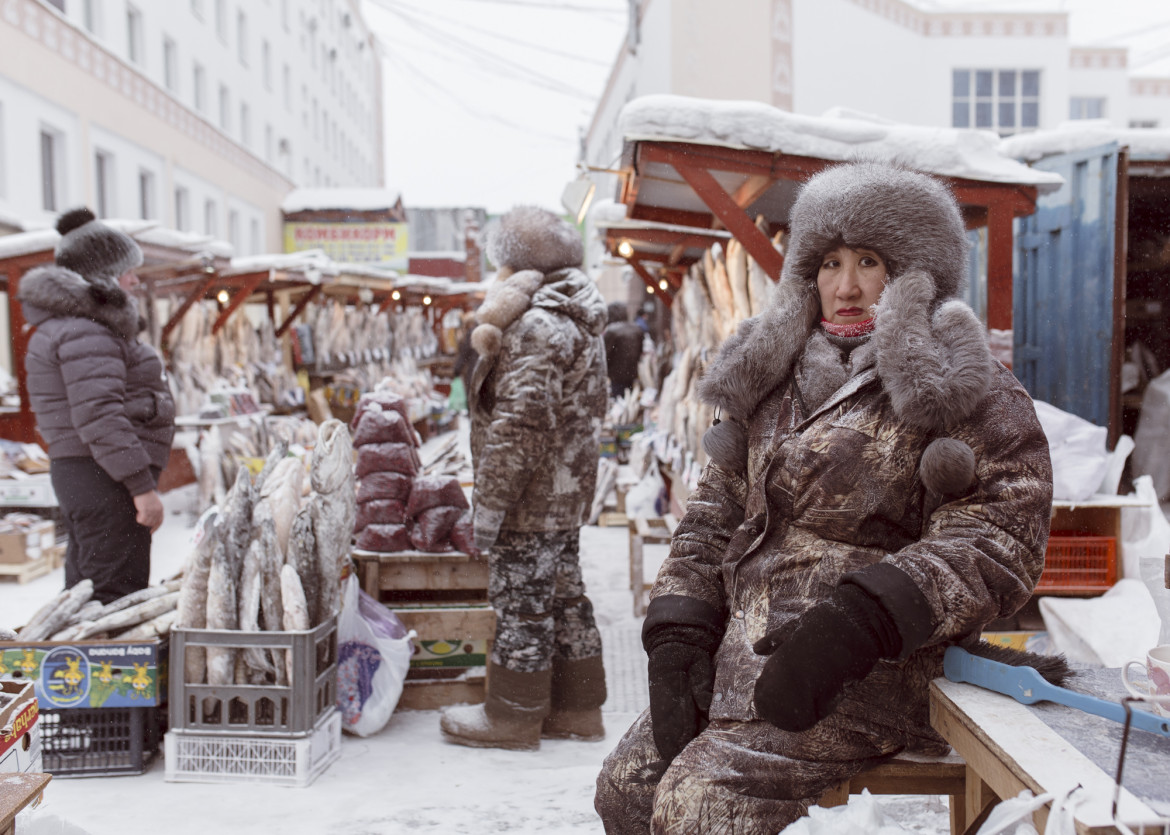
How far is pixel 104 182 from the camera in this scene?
46.3 feet

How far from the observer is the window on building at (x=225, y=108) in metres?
20.4

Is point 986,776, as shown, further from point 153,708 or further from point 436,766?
point 153,708

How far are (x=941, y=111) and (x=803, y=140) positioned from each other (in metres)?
12.2

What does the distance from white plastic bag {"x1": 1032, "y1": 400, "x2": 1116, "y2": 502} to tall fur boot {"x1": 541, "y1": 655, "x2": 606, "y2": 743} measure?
2.01 metres

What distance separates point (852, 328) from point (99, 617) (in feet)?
9.32

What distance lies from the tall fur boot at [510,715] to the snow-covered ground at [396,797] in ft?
0.14

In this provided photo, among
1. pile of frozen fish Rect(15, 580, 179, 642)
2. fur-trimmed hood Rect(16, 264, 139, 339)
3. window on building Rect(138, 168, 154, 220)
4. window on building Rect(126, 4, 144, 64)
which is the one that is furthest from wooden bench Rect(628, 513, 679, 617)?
window on building Rect(126, 4, 144, 64)

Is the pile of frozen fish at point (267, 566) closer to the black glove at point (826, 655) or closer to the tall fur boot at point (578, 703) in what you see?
the tall fur boot at point (578, 703)

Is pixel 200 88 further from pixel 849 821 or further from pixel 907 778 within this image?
pixel 849 821

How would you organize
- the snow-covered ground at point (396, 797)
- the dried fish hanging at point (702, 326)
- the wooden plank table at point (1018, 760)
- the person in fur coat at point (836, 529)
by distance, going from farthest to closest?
the dried fish hanging at point (702, 326) → the snow-covered ground at point (396, 797) → the person in fur coat at point (836, 529) → the wooden plank table at point (1018, 760)

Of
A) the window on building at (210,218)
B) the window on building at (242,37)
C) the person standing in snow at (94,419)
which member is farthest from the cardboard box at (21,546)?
the window on building at (242,37)

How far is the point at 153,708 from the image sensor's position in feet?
10.0

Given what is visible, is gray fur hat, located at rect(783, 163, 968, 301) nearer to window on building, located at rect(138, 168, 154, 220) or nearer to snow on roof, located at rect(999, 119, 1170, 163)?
snow on roof, located at rect(999, 119, 1170, 163)

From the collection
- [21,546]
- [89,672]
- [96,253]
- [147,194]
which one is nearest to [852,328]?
[89,672]
